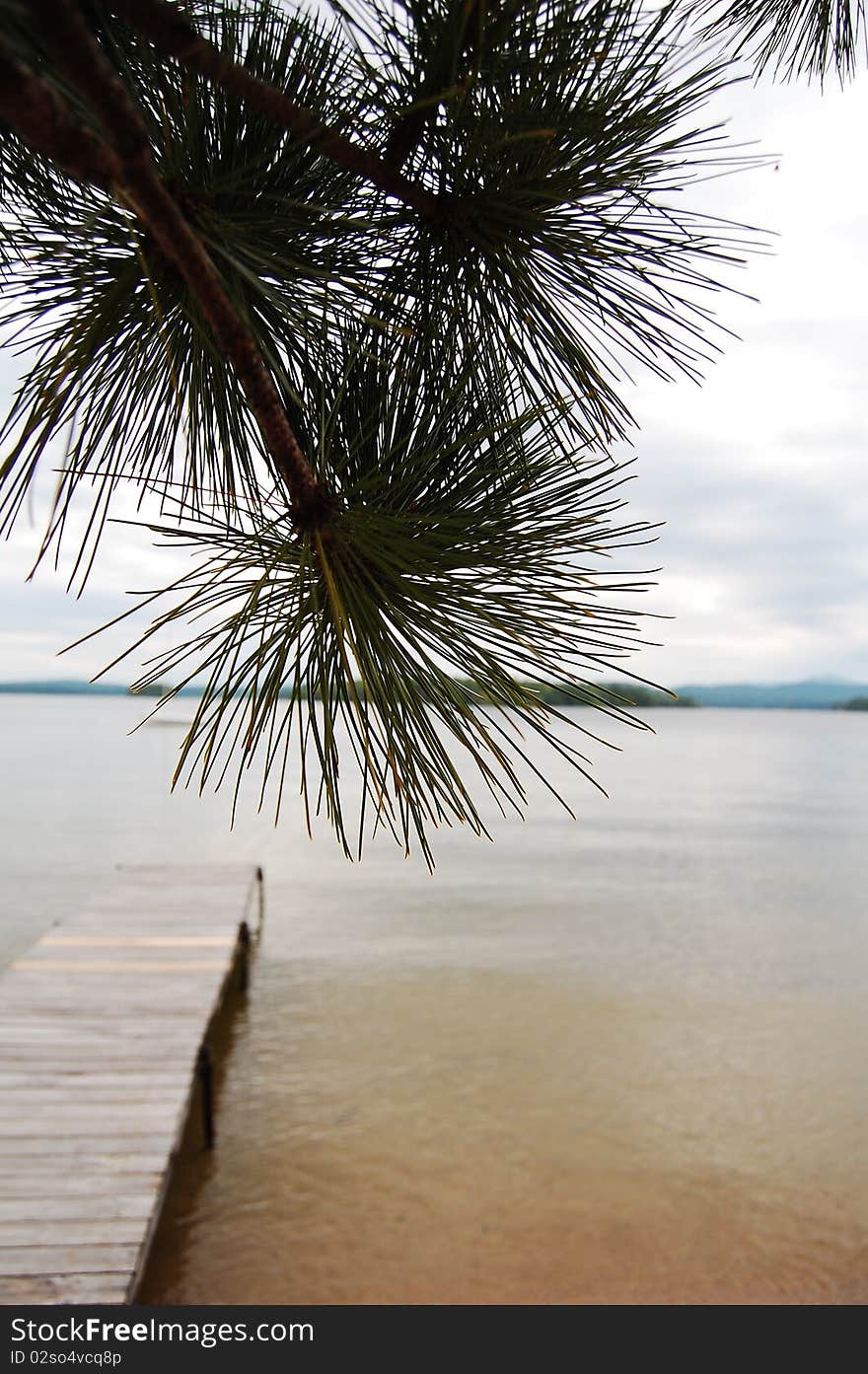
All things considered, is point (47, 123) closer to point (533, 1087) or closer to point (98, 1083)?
point (98, 1083)

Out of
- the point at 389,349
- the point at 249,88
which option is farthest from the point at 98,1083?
the point at 249,88

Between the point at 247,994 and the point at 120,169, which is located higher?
the point at 120,169

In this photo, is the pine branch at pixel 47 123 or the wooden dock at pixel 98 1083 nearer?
the pine branch at pixel 47 123

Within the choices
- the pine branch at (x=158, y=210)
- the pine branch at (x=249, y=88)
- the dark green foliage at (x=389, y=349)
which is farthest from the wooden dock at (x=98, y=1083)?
the pine branch at (x=249, y=88)

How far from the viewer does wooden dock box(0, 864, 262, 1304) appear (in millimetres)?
3273

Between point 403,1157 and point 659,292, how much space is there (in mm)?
6341

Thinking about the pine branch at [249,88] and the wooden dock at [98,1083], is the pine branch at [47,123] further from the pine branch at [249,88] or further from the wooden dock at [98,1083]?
the wooden dock at [98,1083]

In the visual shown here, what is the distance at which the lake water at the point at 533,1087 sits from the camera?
17.0 ft

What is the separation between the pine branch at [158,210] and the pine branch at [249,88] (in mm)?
87

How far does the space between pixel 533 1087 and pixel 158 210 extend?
7.86 metres

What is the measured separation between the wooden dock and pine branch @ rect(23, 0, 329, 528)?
3.30m
